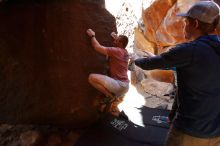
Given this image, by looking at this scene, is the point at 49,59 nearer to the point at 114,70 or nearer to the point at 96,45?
the point at 96,45

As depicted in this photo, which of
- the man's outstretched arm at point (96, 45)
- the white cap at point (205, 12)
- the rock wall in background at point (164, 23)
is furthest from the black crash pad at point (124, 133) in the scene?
the rock wall in background at point (164, 23)

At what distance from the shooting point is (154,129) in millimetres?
4203

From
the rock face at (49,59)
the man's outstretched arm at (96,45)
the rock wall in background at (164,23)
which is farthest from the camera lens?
the rock wall in background at (164,23)

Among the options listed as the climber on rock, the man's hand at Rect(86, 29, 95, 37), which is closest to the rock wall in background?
the climber on rock

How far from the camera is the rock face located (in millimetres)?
3320

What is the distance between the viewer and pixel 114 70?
360cm

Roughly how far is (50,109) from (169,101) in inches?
116

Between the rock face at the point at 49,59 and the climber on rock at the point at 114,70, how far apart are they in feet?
0.34

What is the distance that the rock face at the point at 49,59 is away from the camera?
3.32 metres

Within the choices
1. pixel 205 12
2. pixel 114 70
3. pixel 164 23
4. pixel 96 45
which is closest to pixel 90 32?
pixel 96 45

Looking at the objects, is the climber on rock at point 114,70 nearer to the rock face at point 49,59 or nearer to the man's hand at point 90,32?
the man's hand at point 90,32

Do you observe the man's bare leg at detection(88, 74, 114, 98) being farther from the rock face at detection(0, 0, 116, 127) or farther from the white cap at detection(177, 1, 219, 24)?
the white cap at detection(177, 1, 219, 24)

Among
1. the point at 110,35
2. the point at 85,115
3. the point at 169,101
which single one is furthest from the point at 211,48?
the point at 169,101

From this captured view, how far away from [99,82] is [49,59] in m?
0.66
